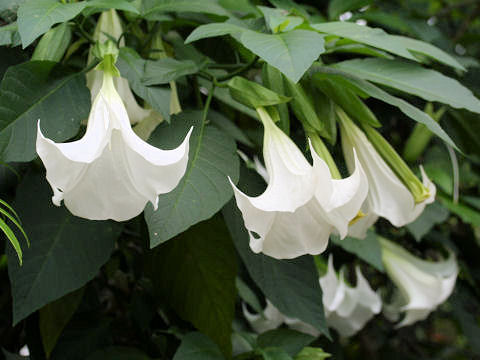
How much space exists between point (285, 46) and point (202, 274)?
1.21 feet

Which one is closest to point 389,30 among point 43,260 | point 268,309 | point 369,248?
point 369,248

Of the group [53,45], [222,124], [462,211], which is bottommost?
[462,211]

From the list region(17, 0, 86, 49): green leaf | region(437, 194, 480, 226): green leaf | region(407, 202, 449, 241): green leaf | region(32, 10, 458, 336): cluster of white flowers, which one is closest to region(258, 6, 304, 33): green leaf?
region(32, 10, 458, 336): cluster of white flowers

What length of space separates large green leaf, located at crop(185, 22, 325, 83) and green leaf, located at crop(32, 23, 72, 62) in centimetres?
19

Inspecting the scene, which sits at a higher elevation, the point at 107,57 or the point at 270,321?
the point at 107,57

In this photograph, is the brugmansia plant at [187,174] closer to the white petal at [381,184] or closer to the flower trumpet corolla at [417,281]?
the white petal at [381,184]

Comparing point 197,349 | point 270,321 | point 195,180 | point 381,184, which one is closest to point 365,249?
point 270,321

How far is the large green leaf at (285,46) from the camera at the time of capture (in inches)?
20.2

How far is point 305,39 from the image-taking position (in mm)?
566

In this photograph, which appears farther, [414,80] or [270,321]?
[270,321]

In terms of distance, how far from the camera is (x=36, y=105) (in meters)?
0.59

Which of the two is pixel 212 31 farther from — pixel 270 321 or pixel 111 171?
pixel 270 321

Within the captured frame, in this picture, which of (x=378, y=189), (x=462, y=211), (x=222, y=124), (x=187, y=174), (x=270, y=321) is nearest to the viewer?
(x=187, y=174)

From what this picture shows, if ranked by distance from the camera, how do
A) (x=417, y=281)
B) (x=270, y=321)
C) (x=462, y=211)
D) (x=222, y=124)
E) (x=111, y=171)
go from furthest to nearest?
1. (x=462, y=211)
2. (x=417, y=281)
3. (x=270, y=321)
4. (x=222, y=124)
5. (x=111, y=171)
